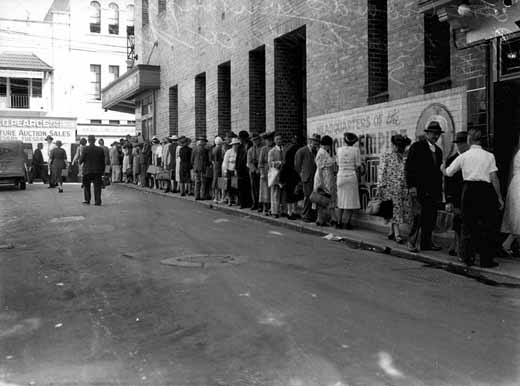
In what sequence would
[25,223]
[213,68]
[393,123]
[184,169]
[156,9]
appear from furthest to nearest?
1. [156,9]
2. [213,68]
3. [184,169]
4. [25,223]
5. [393,123]

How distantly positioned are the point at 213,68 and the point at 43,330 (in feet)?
56.3

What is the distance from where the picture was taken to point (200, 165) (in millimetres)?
18266

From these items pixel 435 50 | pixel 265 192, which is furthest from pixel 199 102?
pixel 435 50

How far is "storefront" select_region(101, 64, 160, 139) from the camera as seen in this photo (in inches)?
1081

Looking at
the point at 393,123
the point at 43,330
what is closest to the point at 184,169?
the point at 393,123

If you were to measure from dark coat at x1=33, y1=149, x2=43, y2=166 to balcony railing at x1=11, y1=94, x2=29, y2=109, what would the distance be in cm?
764

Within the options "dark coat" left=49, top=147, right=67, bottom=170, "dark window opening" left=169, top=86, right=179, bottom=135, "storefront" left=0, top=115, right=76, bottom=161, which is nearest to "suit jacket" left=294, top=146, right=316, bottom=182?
"dark coat" left=49, top=147, right=67, bottom=170

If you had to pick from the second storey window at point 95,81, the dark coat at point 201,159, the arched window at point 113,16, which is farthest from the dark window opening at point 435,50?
the second storey window at point 95,81

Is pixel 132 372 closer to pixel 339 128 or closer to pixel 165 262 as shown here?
pixel 165 262

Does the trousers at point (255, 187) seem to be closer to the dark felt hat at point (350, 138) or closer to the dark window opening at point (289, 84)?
the dark window opening at point (289, 84)

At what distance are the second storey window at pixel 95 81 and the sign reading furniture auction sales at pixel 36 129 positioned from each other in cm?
251

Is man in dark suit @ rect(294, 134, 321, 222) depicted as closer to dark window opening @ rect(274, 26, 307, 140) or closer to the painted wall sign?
the painted wall sign

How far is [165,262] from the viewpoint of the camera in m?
8.34

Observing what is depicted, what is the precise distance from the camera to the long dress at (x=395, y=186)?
998 centimetres
